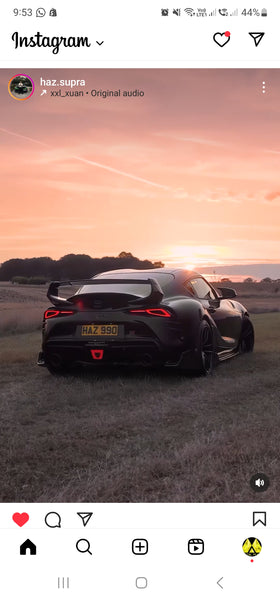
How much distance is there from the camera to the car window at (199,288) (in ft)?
26.1

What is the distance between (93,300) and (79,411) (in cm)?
167

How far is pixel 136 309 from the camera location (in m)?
6.84
